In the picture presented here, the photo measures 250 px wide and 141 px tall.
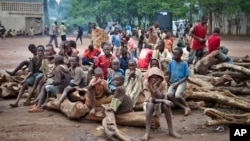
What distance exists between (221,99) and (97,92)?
2381mm

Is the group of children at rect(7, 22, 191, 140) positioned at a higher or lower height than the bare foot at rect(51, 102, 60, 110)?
higher

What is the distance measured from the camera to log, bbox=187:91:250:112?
715 centimetres

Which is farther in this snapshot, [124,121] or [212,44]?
[212,44]

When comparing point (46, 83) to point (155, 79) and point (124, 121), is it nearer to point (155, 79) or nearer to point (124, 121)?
point (124, 121)

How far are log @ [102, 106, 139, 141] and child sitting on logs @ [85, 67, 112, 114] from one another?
60 cm

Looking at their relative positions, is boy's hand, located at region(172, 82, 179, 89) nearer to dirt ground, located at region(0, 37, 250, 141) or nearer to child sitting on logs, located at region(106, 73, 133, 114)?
dirt ground, located at region(0, 37, 250, 141)

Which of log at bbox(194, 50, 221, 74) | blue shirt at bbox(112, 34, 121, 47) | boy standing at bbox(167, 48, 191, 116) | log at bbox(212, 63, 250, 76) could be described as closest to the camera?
boy standing at bbox(167, 48, 191, 116)

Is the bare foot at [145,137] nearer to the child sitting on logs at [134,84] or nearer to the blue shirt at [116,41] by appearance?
the child sitting on logs at [134,84]

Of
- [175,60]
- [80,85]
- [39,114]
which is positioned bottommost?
[39,114]

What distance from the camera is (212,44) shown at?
10.7 meters

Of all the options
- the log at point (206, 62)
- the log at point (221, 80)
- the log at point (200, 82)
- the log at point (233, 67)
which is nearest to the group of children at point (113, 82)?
the log at point (200, 82)

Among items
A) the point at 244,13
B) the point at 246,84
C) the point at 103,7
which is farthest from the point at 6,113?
the point at 103,7

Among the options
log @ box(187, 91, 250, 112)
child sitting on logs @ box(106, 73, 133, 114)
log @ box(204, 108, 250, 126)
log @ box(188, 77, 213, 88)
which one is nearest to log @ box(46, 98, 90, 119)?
child sitting on logs @ box(106, 73, 133, 114)

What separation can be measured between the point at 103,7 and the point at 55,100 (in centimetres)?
3622
